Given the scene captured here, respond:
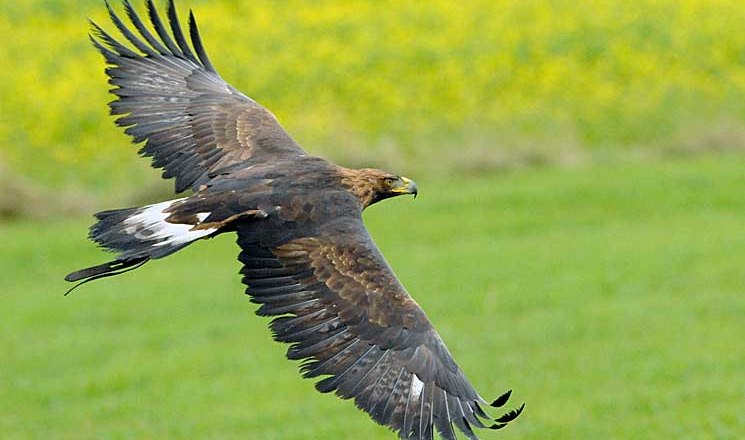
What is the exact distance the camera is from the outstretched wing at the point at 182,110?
29.0 ft

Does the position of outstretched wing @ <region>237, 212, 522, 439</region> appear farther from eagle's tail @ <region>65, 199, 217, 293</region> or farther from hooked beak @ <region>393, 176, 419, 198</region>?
hooked beak @ <region>393, 176, 419, 198</region>

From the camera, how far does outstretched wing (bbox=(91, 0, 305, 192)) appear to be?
8.85 meters

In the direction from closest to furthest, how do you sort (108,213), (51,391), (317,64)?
1. (108,213)
2. (51,391)
3. (317,64)

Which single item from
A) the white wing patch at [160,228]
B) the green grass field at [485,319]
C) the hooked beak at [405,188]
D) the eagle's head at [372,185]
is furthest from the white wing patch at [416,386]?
the green grass field at [485,319]

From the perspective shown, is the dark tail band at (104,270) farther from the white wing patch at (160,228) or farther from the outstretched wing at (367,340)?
the outstretched wing at (367,340)

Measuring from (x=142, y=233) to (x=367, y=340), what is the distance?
122 cm

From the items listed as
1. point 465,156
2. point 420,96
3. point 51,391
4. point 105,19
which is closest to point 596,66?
point 420,96

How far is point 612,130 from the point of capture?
2667cm

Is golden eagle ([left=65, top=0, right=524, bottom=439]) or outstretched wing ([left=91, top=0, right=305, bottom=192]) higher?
outstretched wing ([left=91, top=0, right=305, bottom=192])

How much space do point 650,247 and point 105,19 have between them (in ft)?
45.7

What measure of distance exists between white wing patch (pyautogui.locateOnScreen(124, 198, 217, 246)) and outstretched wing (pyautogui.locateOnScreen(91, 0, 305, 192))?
0.95m

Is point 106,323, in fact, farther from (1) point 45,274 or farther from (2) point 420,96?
(2) point 420,96

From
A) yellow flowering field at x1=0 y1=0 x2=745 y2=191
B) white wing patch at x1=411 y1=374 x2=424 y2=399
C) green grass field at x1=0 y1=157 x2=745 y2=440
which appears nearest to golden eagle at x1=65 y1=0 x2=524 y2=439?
white wing patch at x1=411 y1=374 x2=424 y2=399

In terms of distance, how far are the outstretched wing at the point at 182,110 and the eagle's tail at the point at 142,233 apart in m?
0.99
